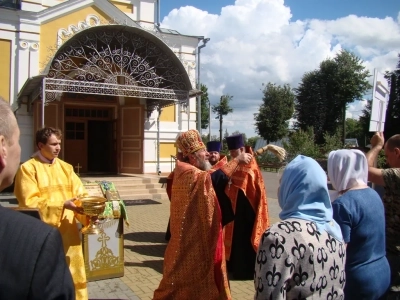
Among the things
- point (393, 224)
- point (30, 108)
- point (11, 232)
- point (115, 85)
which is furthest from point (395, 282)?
point (30, 108)

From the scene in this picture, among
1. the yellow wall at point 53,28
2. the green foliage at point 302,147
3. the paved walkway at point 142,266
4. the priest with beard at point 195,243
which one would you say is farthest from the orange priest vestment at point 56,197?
the green foliage at point 302,147

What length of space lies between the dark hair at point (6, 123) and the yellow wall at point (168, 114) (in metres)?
14.4

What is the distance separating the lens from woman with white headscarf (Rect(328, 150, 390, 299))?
7.38 ft

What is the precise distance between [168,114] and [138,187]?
3.92 meters

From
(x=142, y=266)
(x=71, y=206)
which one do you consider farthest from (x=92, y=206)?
(x=142, y=266)

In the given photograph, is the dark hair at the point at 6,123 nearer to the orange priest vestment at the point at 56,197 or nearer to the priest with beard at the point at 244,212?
the orange priest vestment at the point at 56,197

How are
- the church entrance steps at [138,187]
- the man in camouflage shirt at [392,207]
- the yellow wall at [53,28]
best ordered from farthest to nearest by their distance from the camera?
the yellow wall at [53,28] < the church entrance steps at [138,187] < the man in camouflage shirt at [392,207]

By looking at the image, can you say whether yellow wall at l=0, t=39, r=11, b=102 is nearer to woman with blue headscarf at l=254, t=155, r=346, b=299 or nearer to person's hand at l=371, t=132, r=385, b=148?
person's hand at l=371, t=132, r=385, b=148

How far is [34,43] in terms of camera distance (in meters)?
12.9

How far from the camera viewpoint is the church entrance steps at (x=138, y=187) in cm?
1251

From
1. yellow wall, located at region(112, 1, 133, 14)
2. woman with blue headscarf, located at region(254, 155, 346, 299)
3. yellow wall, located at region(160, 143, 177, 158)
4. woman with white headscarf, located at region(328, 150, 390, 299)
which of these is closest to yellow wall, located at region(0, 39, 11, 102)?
yellow wall, located at region(112, 1, 133, 14)

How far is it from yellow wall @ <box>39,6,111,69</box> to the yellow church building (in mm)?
32

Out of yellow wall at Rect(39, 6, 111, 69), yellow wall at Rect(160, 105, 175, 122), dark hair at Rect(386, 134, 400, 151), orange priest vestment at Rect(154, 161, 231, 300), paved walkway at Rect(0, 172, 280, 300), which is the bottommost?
paved walkway at Rect(0, 172, 280, 300)

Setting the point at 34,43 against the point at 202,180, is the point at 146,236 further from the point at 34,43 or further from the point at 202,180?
the point at 34,43
